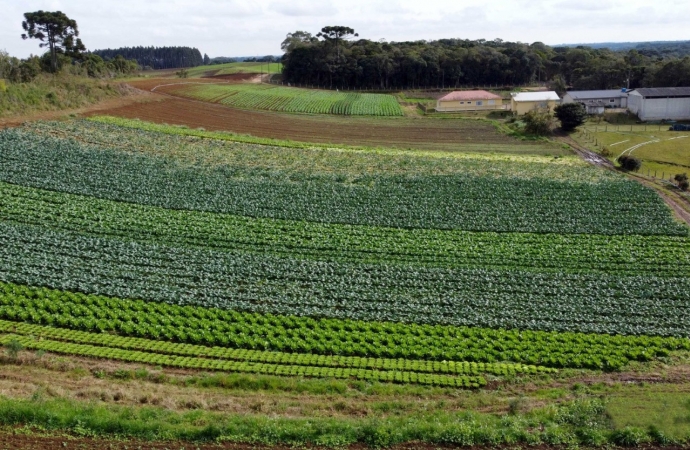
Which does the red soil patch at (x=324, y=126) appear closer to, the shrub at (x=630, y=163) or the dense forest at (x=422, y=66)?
the shrub at (x=630, y=163)

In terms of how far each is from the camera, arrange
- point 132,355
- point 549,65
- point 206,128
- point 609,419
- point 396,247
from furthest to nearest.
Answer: point 549,65 < point 206,128 < point 396,247 < point 132,355 < point 609,419

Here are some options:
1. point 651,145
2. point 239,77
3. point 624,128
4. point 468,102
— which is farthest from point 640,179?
point 239,77

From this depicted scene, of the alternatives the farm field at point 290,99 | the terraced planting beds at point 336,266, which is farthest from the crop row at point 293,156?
the farm field at point 290,99

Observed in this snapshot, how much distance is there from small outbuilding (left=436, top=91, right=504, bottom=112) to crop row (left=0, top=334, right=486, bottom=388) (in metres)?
64.6

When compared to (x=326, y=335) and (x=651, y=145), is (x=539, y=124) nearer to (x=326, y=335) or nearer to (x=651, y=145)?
(x=651, y=145)

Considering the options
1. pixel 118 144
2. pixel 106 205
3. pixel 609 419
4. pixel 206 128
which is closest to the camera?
pixel 609 419

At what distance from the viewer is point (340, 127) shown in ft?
224

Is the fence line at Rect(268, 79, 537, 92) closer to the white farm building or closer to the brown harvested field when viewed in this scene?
the brown harvested field

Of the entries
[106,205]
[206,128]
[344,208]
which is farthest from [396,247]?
[206,128]

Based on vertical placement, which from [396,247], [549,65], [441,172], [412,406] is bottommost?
[412,406]

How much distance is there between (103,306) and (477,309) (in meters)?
16.0

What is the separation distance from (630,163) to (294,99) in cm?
5074

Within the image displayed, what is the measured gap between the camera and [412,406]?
1958cm

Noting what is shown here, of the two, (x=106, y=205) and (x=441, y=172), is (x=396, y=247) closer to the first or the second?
(x=441, y=172)
